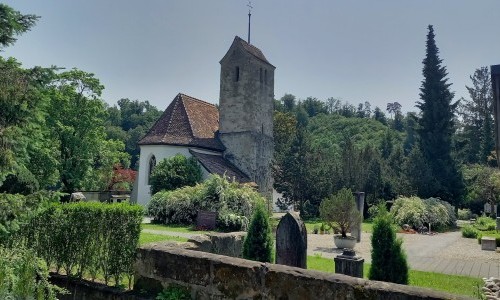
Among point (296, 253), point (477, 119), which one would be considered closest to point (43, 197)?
point (296, 253)

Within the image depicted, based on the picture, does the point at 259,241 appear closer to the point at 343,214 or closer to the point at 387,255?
the point at 387,255

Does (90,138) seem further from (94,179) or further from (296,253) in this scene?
(296,253)

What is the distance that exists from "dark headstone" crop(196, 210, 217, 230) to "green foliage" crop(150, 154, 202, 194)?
6.26 meters

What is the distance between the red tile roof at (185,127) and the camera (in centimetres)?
2867

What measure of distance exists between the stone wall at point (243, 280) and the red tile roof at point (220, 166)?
19.8m

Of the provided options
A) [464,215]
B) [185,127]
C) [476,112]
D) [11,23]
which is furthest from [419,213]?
[476,112]

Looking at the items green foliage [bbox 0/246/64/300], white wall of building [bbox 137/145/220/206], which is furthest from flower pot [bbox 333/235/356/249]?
white wall of building [bbox 137/145/220/206]

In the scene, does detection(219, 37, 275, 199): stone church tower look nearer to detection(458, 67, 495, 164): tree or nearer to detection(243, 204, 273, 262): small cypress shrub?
Answer: detection(243, 204, 273, 262): small cypress shrub

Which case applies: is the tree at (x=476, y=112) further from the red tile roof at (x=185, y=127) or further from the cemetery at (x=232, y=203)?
the red tile roof at (x=185, y=127)

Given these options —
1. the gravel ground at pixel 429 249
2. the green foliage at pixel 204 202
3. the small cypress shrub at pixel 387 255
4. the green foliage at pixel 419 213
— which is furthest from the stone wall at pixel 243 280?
the green foliage at pixel 419 213

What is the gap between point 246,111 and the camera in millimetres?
31969

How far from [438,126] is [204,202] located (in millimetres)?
28538

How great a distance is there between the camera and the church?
2894 centimetres

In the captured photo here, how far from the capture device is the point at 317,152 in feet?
124
